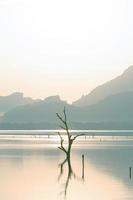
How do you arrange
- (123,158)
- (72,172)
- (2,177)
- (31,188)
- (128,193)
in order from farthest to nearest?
(123,158) < (72,172) < (2,177) < (31,188) < (128,193)

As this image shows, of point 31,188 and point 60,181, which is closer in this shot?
point 31,188

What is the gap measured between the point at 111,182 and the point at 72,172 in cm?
1426

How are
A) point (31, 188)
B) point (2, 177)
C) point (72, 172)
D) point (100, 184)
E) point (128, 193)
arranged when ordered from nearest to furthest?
point (128, 193), point (31, 188), point (100, 184), point (2, 177), point (72, 172)

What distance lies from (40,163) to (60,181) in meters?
29.5

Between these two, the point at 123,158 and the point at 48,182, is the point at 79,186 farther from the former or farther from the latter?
the point at 123,158

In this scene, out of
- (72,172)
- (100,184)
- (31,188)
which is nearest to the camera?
(31,188)

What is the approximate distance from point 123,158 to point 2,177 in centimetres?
3976

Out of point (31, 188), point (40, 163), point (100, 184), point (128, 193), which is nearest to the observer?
point (128, 193)

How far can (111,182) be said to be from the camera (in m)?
64.8

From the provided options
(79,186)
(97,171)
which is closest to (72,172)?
(97,171)

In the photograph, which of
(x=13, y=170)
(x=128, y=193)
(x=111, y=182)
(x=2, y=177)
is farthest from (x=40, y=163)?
(x=128, y=193)

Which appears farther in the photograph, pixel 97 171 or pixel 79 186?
pixel 97 171

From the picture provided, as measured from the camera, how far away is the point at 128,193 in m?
53.5

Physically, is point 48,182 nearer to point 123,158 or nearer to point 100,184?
point 100,184
